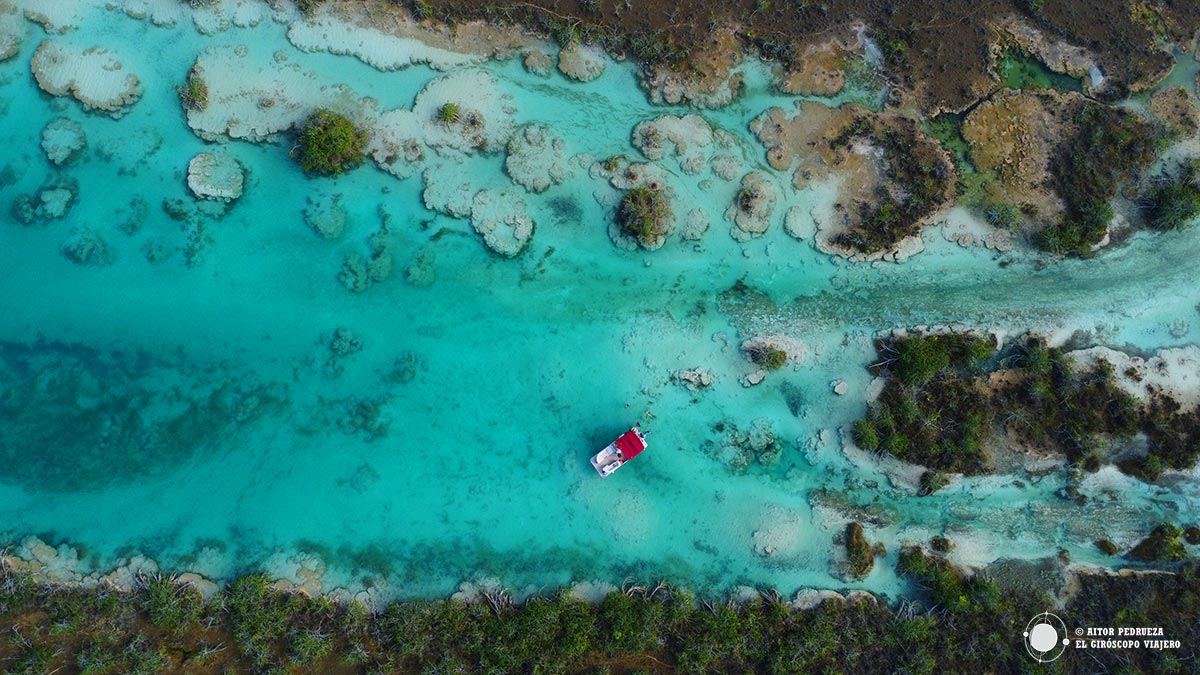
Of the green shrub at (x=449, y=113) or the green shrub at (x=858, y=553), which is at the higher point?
the green shrub at (x=449, y=113)

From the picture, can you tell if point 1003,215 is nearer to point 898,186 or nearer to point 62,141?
point 898,186

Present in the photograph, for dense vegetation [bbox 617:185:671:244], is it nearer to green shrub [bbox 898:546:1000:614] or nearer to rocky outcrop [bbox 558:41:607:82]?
rocky outcrop [bbox 558:41:607:82]

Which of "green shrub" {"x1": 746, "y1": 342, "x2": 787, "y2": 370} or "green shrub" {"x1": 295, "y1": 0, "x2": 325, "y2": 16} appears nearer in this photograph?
"green shrub" {"x1": 746, "y1": 342, "x2": 787, "y2": 370}

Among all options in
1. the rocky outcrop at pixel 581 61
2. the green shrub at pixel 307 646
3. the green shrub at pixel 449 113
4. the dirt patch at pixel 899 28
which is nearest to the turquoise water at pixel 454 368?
the rocky outcrop at pixel 581 61

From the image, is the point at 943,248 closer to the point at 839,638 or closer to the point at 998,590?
the point at 998,590

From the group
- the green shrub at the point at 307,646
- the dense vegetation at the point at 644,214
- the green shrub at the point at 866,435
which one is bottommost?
the green shrub at the point at 307,646

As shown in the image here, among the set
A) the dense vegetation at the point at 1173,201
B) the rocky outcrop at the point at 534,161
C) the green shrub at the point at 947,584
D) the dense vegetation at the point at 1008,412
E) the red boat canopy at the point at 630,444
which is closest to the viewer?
the red boat canopy at the point at 630,444

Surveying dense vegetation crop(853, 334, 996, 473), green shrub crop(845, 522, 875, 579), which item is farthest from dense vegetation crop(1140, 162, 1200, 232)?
green shrub crop(845, 522, 875, 579)

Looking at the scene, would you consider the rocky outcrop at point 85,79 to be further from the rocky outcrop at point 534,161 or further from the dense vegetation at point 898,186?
the dense vegetation at point 898,186
